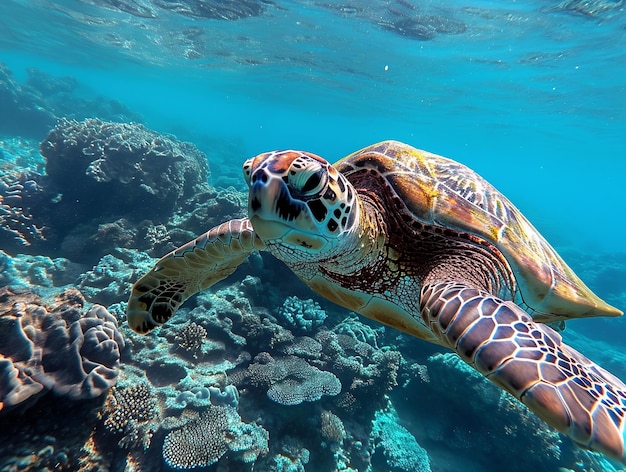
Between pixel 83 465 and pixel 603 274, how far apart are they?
2314 centimetres

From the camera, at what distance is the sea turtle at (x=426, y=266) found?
130cm

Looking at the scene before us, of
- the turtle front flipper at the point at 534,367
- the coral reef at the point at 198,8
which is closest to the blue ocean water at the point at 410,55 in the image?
the coral reef at the point at 198,8

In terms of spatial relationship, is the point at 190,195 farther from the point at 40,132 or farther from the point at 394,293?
the point at 40,132

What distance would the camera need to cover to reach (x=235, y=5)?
13.9 metres

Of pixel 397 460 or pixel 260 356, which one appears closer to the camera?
pixel 260 356

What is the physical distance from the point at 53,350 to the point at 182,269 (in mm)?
1403

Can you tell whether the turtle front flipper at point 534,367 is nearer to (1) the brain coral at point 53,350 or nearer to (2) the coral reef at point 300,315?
(1) the brain coral at point 53,350

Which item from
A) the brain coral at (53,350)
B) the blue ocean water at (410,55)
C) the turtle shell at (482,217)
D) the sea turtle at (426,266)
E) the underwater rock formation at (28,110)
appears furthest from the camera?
the underwater rock formation at (28,110)

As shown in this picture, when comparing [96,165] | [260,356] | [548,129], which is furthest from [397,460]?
[548,129]

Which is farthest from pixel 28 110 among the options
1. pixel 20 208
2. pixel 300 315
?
pixel 300 315

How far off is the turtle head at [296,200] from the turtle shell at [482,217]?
97cm

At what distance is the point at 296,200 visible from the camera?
1.41m

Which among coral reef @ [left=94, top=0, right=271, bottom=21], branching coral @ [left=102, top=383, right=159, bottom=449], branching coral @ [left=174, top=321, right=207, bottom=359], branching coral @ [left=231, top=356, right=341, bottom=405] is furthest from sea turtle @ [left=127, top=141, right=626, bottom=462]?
coral reef @ [left=94, top=0, right=271, bottom=21]

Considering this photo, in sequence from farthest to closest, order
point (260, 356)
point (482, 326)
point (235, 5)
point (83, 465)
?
point (235, 5)
point (260, 356)
point (83, 465)
point (482, 326)
